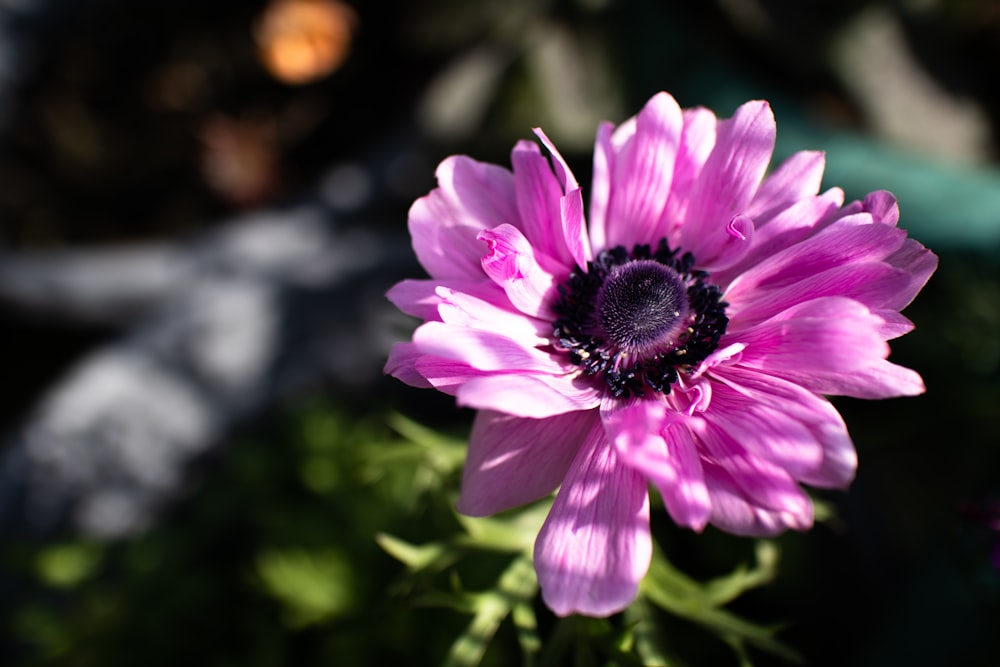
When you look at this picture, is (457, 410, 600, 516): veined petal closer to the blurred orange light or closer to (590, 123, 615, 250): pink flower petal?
(590, 123, 615, 250): pink flower petal

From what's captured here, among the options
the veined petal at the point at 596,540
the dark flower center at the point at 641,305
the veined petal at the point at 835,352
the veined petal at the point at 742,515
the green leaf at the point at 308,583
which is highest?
the veined petal at the point at 835,352

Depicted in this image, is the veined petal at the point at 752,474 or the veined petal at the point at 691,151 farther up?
the veined petal at the point at 691,151

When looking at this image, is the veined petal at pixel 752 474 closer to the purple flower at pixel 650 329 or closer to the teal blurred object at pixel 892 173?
the purple flower at pixel 650 329

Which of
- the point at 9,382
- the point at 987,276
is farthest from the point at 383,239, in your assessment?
the point at 987,276

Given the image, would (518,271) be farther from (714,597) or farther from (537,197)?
(714,597)

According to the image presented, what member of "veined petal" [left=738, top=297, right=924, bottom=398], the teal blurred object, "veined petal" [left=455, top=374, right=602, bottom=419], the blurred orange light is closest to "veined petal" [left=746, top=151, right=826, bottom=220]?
"veined petal" [left=738, top=297, right=924, bottom=398]

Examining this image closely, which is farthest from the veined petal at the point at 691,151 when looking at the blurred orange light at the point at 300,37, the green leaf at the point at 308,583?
the blurred orange light at the point at 300,37

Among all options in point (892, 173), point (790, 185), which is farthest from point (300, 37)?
point (790, 185)
